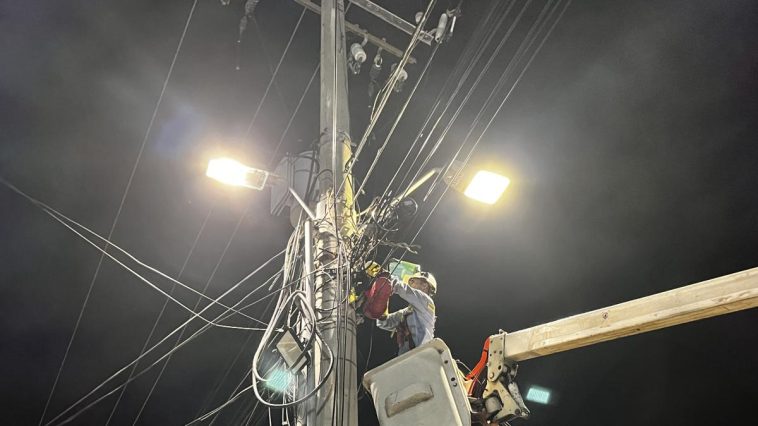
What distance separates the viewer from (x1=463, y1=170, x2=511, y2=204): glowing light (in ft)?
17.5

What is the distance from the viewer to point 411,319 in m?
5.67

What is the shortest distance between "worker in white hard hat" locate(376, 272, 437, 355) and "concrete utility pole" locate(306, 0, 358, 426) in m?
1.19

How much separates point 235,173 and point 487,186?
3003 millimetres

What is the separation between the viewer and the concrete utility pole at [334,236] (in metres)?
3.62

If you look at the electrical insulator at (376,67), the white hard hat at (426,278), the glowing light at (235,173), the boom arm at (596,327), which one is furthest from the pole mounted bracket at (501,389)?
the electrical insulator at (376,67)

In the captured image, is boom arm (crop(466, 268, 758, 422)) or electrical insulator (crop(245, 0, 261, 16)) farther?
electrical insulator (crop(245, 0, 261, 16))

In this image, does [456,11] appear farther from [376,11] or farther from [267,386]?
[267,386]

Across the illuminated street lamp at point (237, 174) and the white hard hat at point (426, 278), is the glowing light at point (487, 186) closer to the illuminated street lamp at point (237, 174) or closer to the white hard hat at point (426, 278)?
the white hard hat at point (426, 278)

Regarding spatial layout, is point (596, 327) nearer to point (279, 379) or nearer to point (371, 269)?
→ point (371, 269)

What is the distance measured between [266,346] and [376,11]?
594cm

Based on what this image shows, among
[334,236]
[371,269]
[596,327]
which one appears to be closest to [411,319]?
[371,269]

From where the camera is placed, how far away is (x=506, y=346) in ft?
13.7

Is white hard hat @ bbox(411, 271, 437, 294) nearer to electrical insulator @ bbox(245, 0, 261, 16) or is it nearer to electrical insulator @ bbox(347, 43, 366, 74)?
electrical insulator @ bbox(347, 43, 366, 74)

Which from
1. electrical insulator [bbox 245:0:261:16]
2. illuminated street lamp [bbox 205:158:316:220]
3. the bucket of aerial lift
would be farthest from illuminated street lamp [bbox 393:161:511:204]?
electrical insulator [bbox 245:0:261:16]
